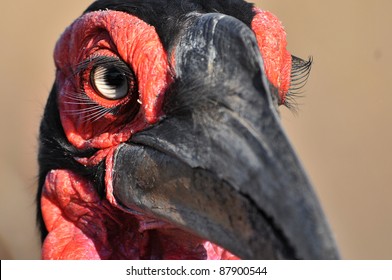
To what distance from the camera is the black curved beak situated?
74.3 inches

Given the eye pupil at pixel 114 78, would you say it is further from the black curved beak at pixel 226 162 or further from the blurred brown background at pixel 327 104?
the blurred brown background at pixel 327 104

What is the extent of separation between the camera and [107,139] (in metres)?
2.72

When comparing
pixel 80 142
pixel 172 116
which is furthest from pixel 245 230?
pixel 80 142

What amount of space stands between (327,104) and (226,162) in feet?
16.6

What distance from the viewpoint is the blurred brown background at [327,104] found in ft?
21.5

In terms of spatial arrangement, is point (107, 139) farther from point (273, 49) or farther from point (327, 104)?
point (327, 104)

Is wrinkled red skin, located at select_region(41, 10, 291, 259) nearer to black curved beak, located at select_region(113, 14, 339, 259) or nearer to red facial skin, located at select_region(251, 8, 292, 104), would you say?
red facial skin, located at select_region(251, 8, 292, 104)

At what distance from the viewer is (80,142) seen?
9.55ft

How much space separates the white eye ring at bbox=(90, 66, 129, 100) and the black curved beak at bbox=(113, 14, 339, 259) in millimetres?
268

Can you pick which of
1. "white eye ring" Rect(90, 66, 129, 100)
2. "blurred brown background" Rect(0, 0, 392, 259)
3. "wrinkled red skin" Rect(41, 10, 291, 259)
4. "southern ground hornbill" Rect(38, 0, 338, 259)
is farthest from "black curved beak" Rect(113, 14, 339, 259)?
"blurred brown background" Rect(0, 0, 392, 259)

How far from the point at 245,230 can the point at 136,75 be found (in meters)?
0.87

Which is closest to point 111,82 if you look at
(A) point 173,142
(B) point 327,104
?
(A) point 173,142

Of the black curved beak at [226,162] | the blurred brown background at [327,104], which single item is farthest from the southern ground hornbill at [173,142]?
the blurred brown background at [327,104]

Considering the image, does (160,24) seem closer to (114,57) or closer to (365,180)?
(114,57)
